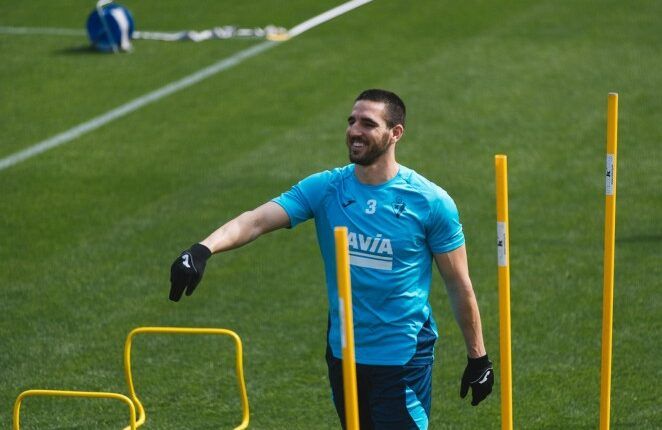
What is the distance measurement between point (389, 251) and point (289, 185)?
8.41m

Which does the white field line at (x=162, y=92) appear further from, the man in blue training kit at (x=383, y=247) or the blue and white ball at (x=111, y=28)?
the man in blue training kit at (x=383, y=247)

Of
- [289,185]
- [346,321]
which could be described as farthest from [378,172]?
[289,185]

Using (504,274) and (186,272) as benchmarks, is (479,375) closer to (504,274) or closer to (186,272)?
(504,274)

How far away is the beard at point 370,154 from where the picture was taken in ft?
22.2

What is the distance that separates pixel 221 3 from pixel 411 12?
366 centimetres

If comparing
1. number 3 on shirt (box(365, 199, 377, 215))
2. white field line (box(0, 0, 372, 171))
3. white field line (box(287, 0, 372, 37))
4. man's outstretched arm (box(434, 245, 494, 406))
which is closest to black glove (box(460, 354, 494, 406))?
man's outstretched arm (box(434, 245, 494, 406))

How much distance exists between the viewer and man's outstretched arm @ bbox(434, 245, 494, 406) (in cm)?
703

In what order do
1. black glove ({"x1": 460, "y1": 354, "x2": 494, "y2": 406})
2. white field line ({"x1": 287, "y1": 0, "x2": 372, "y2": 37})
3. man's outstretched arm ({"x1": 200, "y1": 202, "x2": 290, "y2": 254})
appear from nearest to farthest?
man's outstretched arm ({"x1": 200, "y1": 202, "x2": 290, "y2": 254})
black glove ({"x1": 460, "y1": 354, "x2": 494, "y2": 406})
white field line ({"x1": 287, "y1": 0, "x2": 372, "y2": 37})

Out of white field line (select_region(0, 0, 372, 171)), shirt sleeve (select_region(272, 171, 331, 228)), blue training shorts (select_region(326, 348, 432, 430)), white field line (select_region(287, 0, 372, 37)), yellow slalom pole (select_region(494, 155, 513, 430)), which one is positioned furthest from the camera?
white field line (select_region(287, 0, 372, 37))

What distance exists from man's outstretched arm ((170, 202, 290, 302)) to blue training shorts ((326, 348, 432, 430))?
0.80m

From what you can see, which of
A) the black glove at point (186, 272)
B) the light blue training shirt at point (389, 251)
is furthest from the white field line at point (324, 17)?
the black glove at point (186, 272)

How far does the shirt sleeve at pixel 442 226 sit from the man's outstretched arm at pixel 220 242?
0.82 m

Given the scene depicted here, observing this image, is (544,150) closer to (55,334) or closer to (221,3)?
(55,334)

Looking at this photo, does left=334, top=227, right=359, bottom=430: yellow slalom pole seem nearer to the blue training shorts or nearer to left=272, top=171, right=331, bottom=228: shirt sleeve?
the blue training shorts
